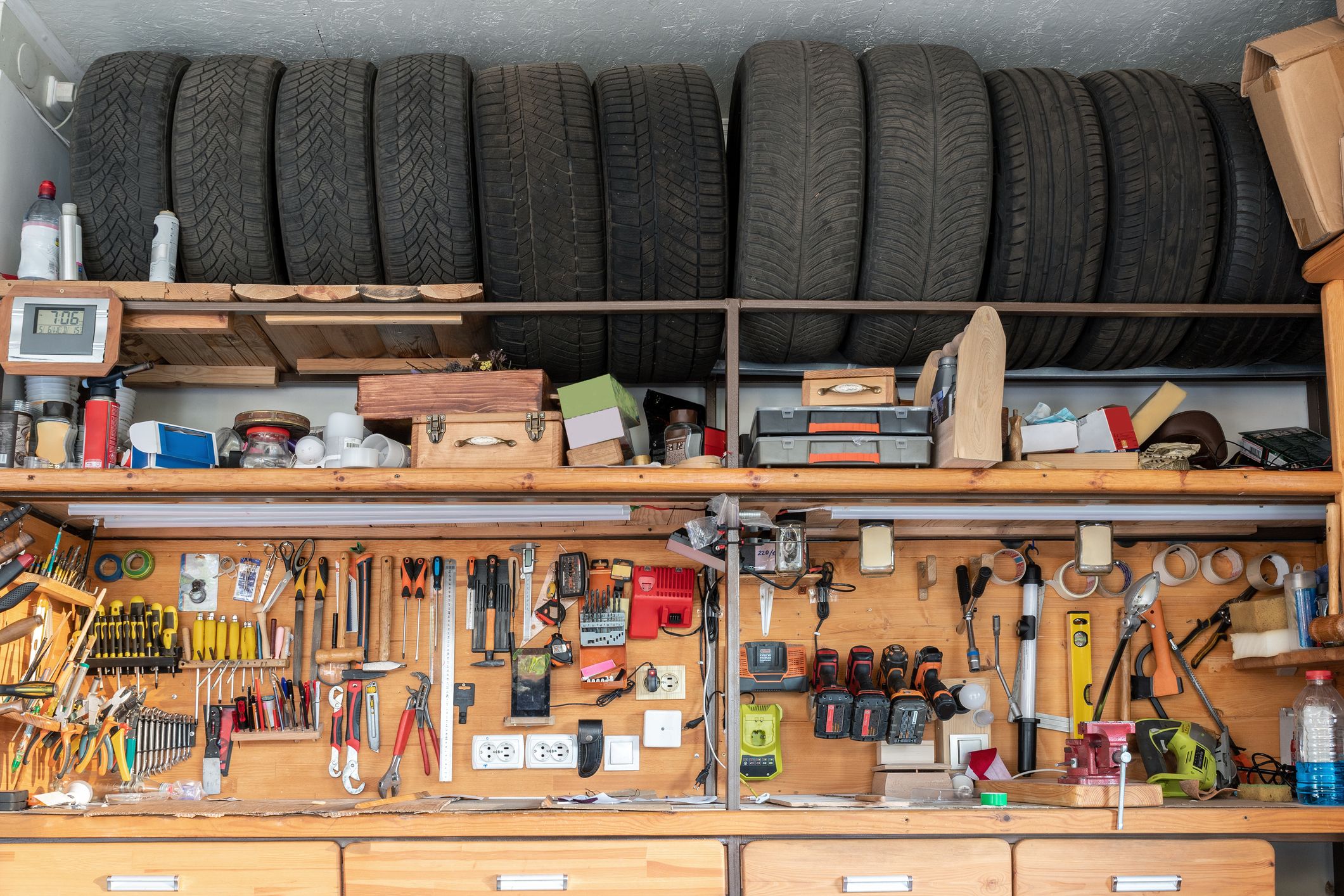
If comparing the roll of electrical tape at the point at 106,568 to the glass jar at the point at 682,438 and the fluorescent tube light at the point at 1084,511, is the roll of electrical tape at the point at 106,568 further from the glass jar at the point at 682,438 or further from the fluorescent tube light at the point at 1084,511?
the fluorescent tube light at the point at 1084,511

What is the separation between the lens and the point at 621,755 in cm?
315

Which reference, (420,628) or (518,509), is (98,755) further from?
(518,509)

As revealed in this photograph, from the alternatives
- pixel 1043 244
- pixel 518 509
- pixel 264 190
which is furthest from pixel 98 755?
pixel 1043 244

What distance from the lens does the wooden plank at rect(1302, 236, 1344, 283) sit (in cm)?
275

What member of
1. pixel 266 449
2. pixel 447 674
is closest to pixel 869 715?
pixel 447 674

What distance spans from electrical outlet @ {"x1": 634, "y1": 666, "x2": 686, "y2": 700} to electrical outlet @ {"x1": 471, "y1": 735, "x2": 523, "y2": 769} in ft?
1.26

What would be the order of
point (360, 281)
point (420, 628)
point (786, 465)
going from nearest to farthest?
point (786, 465)
point (360, 281)
point (420, 628)

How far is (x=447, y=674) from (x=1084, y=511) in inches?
75.2

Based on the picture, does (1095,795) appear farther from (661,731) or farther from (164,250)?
(164,250)

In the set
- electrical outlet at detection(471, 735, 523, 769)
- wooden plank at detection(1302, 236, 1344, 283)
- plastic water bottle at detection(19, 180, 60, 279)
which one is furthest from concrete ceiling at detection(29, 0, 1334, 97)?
electrical outlet at detection(471, 735, 523, 769)

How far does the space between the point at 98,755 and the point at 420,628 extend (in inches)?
38.1

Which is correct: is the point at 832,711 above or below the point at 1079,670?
below

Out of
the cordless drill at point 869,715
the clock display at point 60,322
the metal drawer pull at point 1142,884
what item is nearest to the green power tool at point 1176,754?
the metal drawer pull at point 1142,884

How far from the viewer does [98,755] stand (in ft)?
10.0
